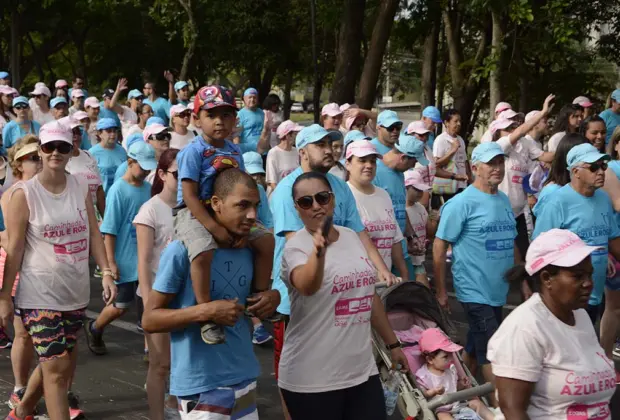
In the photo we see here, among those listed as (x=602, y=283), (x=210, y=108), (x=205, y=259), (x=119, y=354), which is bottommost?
(x=119, y=354)

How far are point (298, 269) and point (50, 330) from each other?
80.0 inches

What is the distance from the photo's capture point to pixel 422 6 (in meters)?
27.0

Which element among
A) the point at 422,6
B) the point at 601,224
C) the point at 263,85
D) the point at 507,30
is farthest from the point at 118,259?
the point at 263,85

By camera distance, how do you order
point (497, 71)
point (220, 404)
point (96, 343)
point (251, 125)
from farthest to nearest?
point (497, 71), point (251, 125), point (96, 343), point (220, 404)

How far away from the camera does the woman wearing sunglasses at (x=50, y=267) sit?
661 centimetres

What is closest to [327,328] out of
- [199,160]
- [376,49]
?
[199,160]

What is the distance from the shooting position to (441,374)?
6.96m

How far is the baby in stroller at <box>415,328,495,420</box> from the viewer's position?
670 centimetres

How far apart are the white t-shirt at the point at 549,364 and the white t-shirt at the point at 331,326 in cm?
113

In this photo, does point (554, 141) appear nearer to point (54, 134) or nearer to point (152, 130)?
point (152, 130)

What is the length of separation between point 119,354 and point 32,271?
108 inches

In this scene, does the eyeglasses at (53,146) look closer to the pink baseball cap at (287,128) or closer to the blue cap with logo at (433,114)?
the pink baseball cap at (287,128)

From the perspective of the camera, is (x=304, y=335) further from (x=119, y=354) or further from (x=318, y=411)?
(x=119, y=354)

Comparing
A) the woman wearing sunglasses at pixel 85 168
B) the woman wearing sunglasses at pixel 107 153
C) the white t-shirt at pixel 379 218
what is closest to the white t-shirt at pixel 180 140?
the woman wearing sunglasses at pixel 107 153
